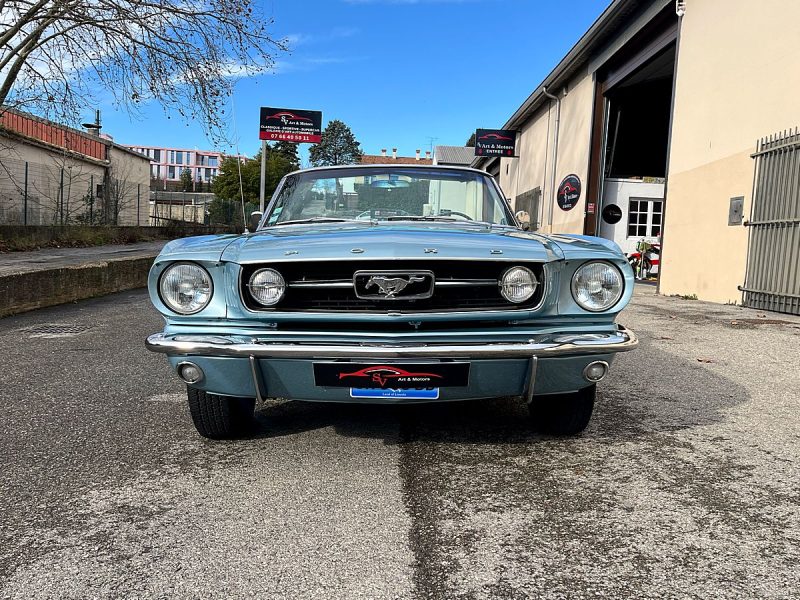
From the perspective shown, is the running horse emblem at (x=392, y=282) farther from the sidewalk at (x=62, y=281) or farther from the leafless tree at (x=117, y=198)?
the leafless tree at (x=117, y=198)

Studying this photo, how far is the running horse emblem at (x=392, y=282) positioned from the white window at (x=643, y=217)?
15.9 metres

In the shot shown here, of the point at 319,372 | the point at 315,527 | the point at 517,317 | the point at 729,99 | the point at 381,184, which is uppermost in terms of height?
the point at 729,99

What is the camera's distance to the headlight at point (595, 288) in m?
2.75

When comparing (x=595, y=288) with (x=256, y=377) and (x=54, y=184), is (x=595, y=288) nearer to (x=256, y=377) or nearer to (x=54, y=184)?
(x=256, y=377)

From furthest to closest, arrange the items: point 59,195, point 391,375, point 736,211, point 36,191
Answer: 1. point 59,195
2. point 36,191
3. point 736,211
4. point 391,375

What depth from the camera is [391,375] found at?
2.56 m

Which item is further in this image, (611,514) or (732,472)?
(732,472)

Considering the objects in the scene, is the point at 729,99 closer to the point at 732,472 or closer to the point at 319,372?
the point at 732,472

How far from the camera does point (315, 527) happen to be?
2.23m

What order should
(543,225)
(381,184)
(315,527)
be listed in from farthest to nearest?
(543,225), (381,184), (315,527)

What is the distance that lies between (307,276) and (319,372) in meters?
0.40

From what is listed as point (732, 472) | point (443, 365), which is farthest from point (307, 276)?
point (732, 472)

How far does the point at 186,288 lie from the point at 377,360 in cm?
87

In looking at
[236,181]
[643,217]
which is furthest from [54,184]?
[236,181]
